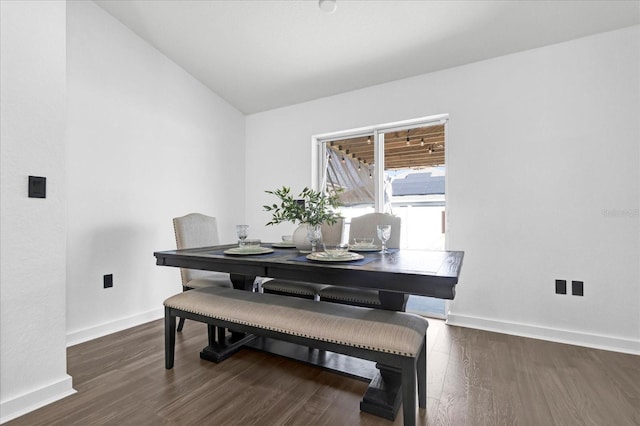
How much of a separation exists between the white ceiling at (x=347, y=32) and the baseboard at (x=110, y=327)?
2.59 metres

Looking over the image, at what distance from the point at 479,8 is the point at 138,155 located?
310cm

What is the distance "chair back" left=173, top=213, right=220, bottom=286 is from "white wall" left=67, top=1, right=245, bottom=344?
0.61 metres

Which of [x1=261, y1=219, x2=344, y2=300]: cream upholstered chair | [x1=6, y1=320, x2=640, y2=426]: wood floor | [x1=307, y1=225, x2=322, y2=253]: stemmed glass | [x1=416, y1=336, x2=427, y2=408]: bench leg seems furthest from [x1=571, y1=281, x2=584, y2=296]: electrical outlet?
[x1=307, y1=225, x2=322, y2=253]: stemmed glass

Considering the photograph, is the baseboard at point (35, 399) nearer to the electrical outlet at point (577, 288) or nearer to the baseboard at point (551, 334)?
the baseboard at point (551, 334)

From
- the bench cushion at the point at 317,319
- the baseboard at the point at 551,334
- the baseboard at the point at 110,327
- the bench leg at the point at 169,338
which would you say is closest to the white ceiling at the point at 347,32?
the bench cushion at the point at 317,319

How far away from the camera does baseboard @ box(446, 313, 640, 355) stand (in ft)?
7.22

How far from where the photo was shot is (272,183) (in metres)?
3.96

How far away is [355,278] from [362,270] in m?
0.06

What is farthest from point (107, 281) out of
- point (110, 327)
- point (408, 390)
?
point (408, 390)

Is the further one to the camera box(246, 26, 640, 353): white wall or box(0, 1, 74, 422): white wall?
box(246, 26, 640, 353): white wall

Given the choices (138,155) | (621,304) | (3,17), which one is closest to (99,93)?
(138,155)

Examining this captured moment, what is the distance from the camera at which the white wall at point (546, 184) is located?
2.23 metres

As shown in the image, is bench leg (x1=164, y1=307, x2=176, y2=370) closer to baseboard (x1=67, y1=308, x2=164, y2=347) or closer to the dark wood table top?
the dark wood table top

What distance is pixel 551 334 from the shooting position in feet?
7.92
